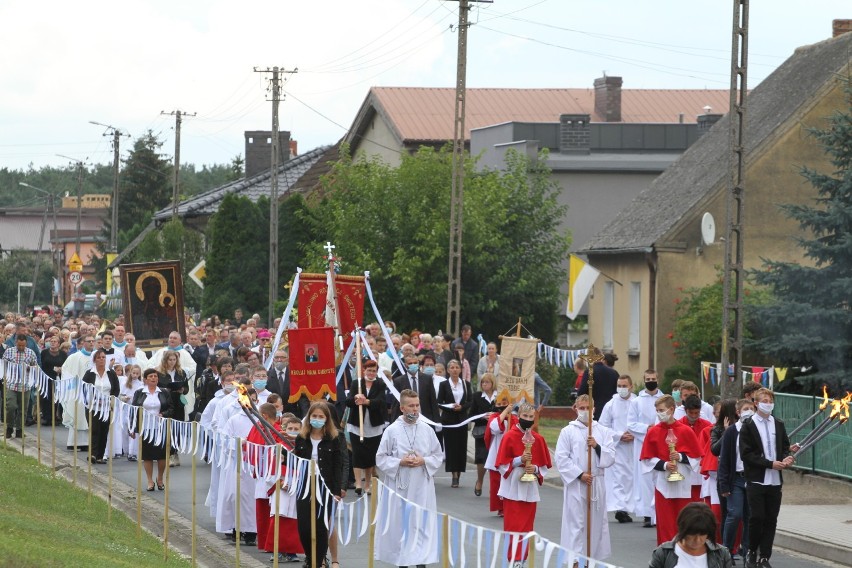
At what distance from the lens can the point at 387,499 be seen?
1188 centimetres

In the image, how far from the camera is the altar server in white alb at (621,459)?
61.6 ft

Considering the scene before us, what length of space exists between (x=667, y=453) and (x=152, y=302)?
13.1 m

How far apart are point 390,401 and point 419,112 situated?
40174 mm

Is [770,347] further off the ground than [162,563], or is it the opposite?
[770,347]

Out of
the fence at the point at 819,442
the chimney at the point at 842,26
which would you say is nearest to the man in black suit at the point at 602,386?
the fence at the point at 819,442

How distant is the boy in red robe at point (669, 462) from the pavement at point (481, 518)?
481 mm

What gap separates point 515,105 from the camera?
223 feet

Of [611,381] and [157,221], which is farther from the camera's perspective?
[157,221]

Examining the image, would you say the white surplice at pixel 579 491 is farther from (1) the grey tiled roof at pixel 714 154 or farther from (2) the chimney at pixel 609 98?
(2) the chimney at pixel 609 98

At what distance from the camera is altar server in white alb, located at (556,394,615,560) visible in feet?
47.0

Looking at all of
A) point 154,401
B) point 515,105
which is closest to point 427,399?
point 154,401

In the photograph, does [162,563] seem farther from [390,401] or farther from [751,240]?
[751,240]

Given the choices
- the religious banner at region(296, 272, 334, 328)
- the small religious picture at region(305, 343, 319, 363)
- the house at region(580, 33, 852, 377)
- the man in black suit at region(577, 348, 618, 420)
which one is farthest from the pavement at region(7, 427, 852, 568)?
the house at region(580, 33, 852, 377)

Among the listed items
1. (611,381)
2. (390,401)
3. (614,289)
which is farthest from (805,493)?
(614,289)
